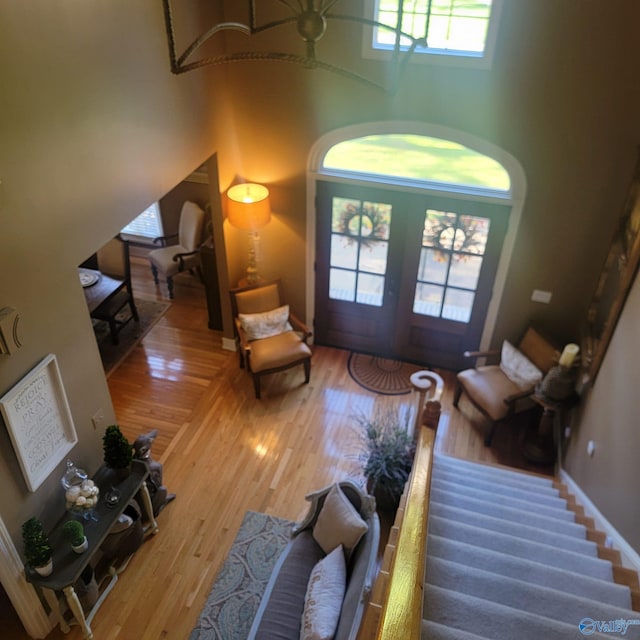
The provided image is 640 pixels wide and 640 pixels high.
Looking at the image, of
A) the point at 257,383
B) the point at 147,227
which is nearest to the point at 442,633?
the point at 257,383

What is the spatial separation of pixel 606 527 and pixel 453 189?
3.18 meters

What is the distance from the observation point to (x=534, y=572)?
3170 millimetres

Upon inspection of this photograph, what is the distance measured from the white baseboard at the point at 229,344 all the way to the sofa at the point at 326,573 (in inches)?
113

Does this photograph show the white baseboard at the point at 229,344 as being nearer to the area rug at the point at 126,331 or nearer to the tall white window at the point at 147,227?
the area rug at the point at 126,331

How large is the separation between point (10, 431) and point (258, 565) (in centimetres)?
223

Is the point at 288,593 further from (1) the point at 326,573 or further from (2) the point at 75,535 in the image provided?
(2) the point at 75,535

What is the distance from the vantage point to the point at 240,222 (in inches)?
228

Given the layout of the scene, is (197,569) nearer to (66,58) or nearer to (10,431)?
(10,431)

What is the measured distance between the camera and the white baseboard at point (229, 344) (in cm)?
674

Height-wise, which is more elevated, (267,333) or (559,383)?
(559,383)

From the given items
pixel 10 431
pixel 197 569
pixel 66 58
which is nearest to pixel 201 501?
pixel 197 569

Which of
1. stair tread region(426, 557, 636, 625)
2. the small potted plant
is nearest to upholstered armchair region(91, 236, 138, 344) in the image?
the small potted plant

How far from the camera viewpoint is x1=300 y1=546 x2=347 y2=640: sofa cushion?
3.39 meters

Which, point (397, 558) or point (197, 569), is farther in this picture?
point (197, 569)
